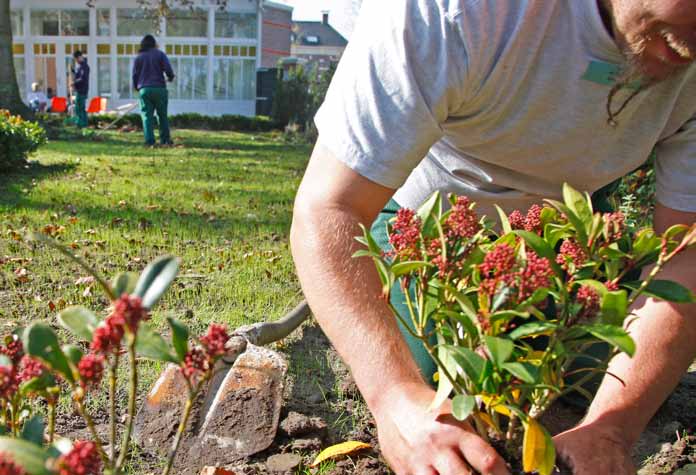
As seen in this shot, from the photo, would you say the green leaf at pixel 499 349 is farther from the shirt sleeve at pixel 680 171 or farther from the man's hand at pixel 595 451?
the shirt sleeve at pixel 680 171

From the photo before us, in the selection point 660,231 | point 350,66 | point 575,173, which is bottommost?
point 660,231

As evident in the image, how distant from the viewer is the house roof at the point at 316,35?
5150 cm

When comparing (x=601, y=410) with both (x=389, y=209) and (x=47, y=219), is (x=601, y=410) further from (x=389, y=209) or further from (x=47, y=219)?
(x=47, y=219)

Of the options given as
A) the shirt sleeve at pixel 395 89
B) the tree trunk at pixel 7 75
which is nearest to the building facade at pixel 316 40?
the tree trunk at pixel 7 75

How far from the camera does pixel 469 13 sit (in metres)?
1.64

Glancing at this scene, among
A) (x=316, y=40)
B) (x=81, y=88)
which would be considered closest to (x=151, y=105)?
(x=81, y=88)

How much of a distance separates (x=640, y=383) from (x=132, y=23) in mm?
27329

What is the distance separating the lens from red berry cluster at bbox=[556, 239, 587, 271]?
1.15 metres

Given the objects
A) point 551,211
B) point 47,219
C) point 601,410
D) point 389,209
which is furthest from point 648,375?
point 47,219

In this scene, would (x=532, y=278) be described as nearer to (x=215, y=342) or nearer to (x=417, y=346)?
(x=215, y=342)

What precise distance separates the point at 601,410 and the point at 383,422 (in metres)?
0.50

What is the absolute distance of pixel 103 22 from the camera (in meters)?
26.3

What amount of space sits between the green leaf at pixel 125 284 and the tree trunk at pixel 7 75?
14.6 meters

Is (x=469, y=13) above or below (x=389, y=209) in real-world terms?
above
